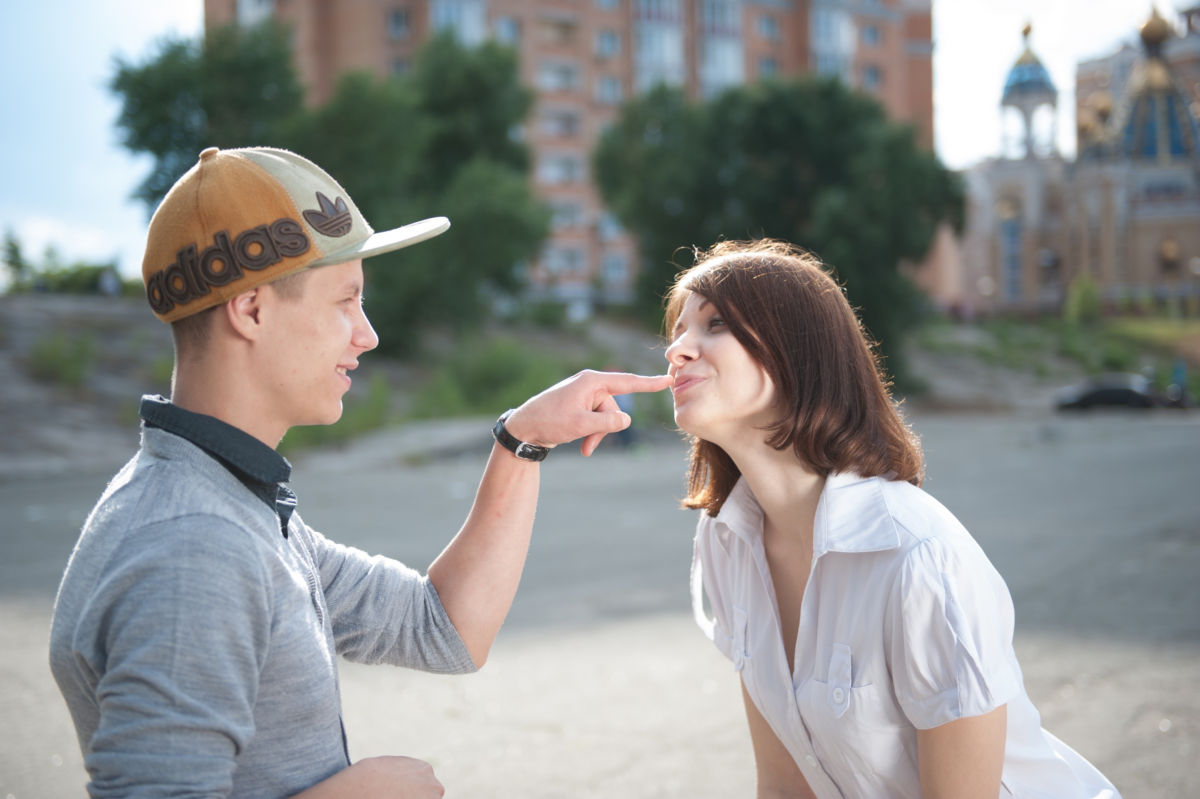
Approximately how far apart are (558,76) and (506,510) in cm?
5765

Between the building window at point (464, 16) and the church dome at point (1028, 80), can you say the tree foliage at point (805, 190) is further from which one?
the church dome at point (1028, 80)

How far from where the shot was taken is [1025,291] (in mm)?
75062

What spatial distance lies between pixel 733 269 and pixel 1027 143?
83.3 m

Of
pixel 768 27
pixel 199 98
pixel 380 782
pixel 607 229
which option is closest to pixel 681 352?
pixel 380 782

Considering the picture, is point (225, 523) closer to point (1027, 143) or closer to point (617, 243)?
point (617, 243)

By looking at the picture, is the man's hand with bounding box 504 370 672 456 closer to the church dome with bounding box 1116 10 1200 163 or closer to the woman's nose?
the woman's nose

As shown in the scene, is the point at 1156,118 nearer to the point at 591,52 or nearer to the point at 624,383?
the point at 591,52

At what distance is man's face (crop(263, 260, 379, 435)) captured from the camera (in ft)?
5.59

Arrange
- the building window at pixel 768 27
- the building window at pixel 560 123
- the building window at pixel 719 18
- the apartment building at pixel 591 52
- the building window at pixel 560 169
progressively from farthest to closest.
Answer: the building window at pixel 768 27 < the building window at pixel 719 18 < the building window at pixel 560 169 < the building window at pixel 560 123 < the apartment building at pixel 591 52

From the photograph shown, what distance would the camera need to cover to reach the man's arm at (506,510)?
2.09 meters

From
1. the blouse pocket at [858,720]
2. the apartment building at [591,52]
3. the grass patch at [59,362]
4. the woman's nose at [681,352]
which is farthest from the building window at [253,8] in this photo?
the blouse pocket at [858,720]

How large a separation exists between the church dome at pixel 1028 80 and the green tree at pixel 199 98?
2472 inches

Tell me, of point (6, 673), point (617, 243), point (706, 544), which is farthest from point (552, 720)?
point (617, 243)

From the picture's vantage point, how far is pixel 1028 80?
7606 centimetres
